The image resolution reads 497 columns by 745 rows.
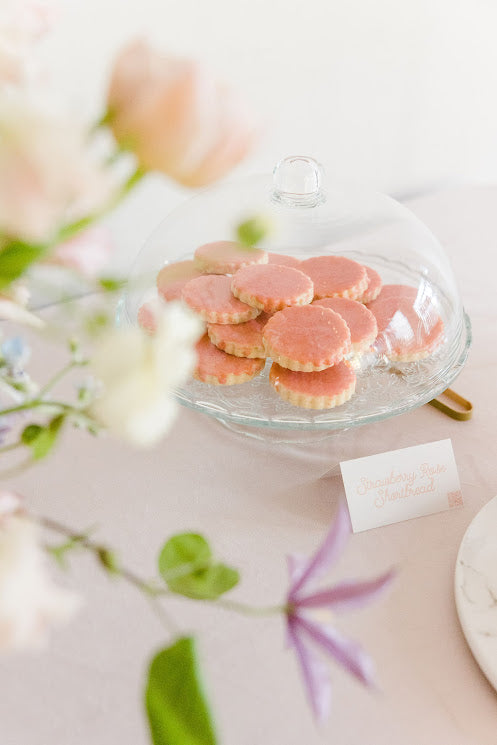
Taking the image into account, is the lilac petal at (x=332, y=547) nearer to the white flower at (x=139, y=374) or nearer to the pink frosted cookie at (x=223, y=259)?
the white flower at (x=139, y=374)

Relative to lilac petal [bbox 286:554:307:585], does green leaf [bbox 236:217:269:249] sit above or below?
above

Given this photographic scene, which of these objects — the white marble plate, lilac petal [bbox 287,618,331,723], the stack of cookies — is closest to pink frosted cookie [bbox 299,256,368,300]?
the stack of cookies

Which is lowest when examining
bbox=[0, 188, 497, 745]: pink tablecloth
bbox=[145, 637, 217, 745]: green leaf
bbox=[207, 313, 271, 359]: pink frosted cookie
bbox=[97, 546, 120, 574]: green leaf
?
bbox=[0, 188, 497, 745]: pink tablecloth

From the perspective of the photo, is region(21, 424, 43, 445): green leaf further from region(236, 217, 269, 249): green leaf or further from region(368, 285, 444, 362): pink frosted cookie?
region(368, 285, 444, 362): pink frosted cookie

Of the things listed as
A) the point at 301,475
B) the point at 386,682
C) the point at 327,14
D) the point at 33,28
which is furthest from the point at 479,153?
the point at 33,28

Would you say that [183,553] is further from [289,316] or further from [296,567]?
[289,316]

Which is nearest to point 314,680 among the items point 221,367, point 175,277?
point 221,367

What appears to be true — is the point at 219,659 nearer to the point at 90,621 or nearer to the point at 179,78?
the point at 90,621
